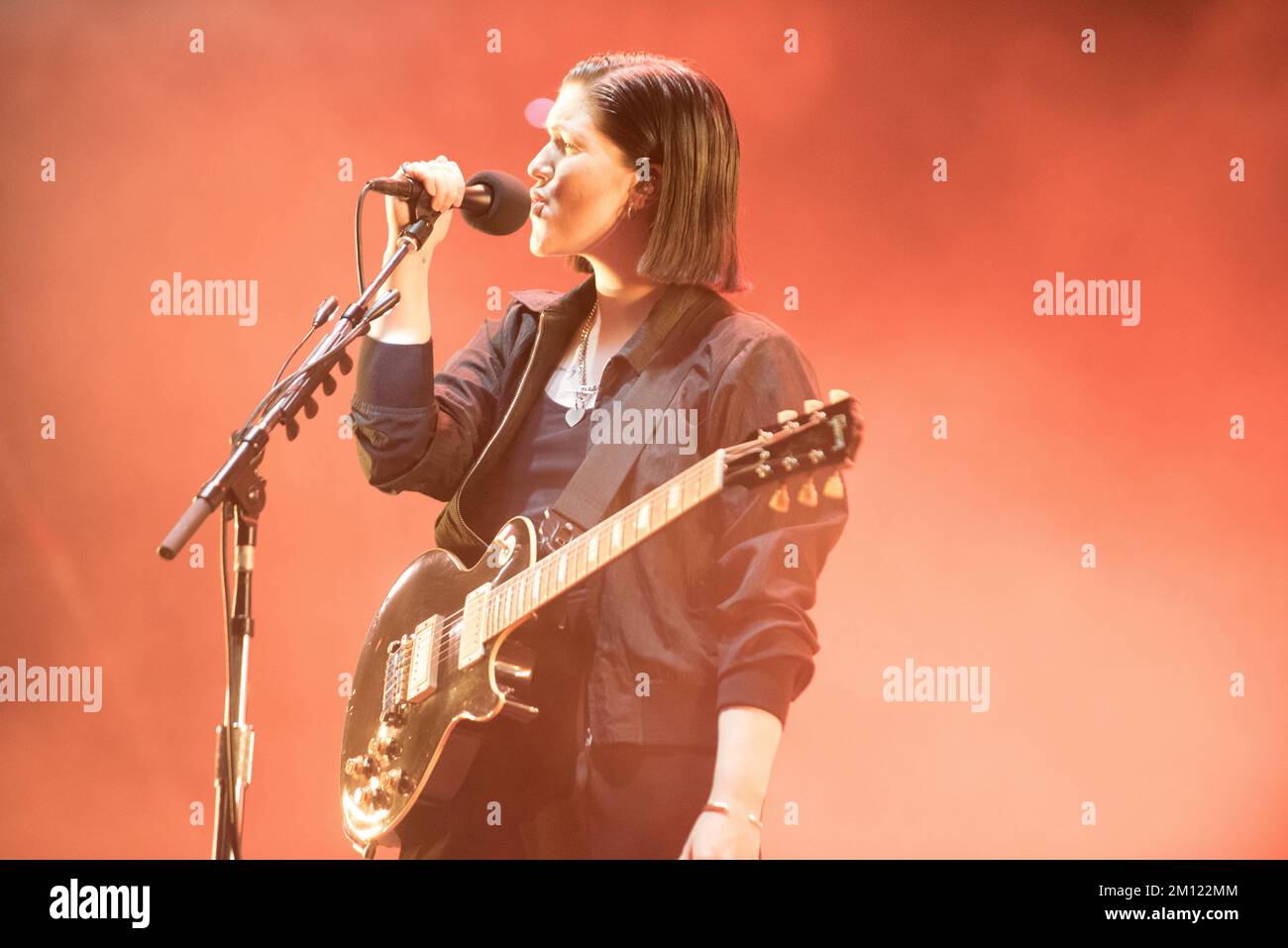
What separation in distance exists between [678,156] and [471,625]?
0.78m

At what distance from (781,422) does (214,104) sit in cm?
214

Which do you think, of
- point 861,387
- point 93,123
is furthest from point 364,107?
point 861,387

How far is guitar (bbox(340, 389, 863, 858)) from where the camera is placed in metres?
1.65

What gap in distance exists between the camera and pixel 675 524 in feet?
6.16

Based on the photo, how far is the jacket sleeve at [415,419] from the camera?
203cm

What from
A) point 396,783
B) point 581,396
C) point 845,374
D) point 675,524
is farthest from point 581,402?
point 845,374

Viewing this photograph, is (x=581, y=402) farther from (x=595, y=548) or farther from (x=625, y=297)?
(x=595, y=548)

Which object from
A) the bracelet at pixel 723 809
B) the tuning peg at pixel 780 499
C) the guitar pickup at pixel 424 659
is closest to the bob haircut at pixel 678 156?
the tuning peg at pixel 780 499

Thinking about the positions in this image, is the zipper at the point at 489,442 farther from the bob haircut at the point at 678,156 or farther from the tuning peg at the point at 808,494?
the tuning peg at the point at 808,494

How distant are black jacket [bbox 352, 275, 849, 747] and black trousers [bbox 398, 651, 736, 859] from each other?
4cm

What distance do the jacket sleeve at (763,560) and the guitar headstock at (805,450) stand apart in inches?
1.3

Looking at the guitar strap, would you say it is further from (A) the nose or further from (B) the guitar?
(A) the nose

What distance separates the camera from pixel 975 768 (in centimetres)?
291
